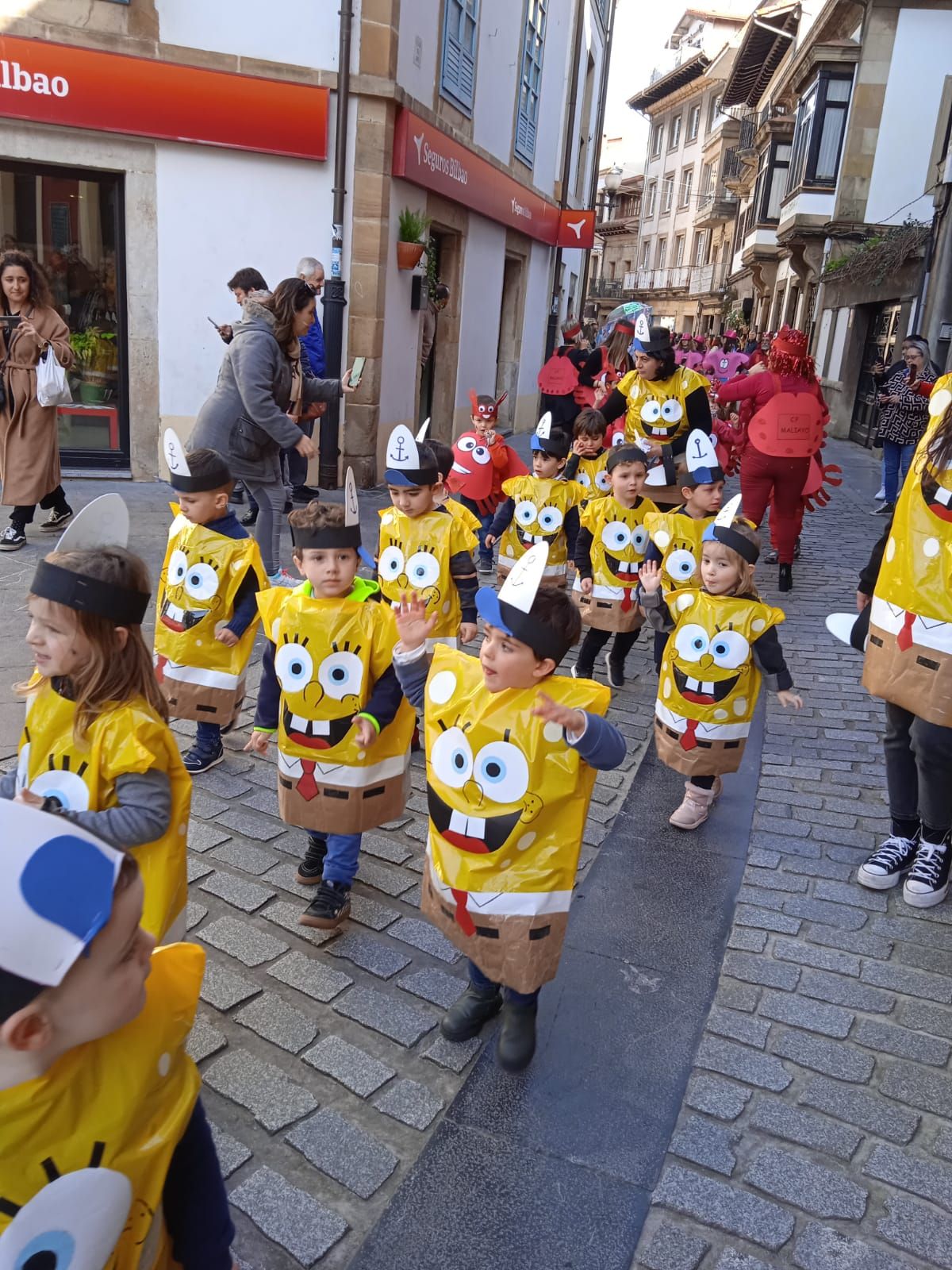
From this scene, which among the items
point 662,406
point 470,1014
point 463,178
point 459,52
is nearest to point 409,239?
point 463,178

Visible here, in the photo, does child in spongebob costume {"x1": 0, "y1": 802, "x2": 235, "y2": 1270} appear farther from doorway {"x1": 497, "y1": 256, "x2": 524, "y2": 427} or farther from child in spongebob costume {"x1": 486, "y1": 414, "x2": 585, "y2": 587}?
doorway {"x1": 497, "y1": 256, "x2": 524, "y2": 427}

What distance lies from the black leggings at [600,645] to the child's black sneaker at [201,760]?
7.47 feet

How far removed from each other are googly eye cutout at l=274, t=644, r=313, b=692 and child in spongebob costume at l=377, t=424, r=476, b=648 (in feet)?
4.22

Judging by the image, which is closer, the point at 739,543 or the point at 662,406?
the point at 739,543

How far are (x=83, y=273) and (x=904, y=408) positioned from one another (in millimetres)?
8494

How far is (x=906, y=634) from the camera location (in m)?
3.41

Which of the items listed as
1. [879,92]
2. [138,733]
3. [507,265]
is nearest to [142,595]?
[138,733]

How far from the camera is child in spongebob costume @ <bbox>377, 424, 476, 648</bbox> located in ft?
14.7

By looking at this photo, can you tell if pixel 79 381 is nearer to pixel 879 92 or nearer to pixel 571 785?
pixel 571 785

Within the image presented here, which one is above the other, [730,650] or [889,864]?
[730,650]

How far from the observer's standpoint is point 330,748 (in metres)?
3.23

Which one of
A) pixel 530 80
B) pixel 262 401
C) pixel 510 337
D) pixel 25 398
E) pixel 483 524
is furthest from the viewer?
pixel 510 337

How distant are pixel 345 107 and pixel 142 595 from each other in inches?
339

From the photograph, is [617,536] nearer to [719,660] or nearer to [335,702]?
[719,660]
